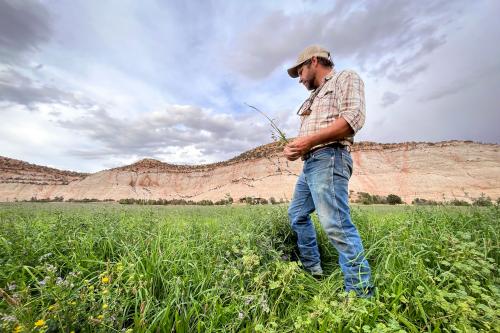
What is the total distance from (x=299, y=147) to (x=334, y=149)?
0.33m

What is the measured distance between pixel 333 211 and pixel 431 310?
41.1 inches

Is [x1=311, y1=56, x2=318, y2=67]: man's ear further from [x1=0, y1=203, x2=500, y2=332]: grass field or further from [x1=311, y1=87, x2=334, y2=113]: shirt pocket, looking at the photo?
[x1=0, y1=203, x2=500, y2=332]: grass field

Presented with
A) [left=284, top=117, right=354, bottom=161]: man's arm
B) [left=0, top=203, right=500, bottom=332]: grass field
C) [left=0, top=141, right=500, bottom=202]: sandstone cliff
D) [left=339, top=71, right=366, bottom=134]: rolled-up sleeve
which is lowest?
[left=0, top=203, right=500, bottom=332]: grass field

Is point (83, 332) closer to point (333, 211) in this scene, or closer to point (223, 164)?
point (333, 211)

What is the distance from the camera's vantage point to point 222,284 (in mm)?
2500

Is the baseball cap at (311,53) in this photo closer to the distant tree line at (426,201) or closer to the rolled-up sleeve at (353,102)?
the rolled-up sleeve at (353,102)

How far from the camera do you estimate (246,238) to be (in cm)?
322

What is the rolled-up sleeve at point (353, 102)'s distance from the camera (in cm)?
266

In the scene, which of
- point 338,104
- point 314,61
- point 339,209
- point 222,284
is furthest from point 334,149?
point 222,284

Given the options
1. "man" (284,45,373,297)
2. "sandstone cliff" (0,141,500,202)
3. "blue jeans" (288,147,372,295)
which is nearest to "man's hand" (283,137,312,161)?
"man" (284,45,373,297)

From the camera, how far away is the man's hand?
2.78 metres

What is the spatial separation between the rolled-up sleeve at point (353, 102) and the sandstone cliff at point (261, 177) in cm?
2129

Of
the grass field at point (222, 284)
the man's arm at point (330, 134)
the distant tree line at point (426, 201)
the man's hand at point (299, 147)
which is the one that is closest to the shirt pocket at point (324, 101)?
the man's arm at point (330, 134)

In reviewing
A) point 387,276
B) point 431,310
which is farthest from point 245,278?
point 431,310
